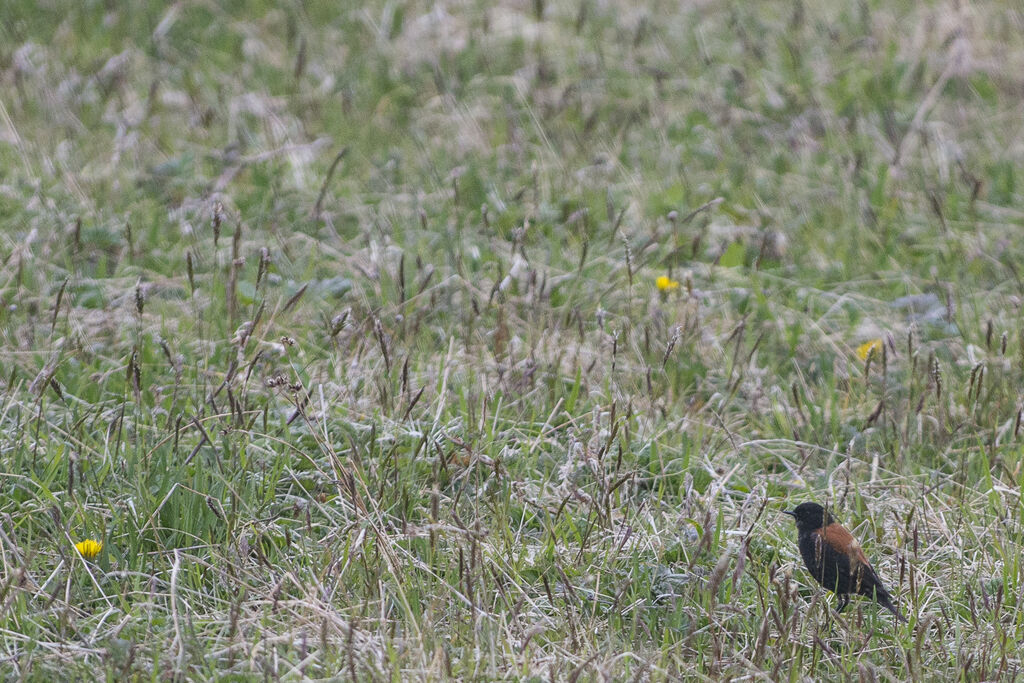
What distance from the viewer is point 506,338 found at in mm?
3873

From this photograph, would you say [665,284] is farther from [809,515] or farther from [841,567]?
[841,567]

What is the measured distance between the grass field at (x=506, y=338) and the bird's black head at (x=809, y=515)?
4.8 inches

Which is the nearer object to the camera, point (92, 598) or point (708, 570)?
point (92, 598)

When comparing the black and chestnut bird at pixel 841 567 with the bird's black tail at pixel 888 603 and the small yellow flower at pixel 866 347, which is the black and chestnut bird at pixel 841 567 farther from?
the small yellow flower at pixel 866 347

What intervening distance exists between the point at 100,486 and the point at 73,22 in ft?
15.0

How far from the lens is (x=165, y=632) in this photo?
248cm

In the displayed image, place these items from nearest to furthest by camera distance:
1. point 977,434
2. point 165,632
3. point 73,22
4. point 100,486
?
point 165,632 < point 100,486 < point 977,434 < point 73,22

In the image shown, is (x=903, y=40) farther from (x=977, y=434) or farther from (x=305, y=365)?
(x=305, y=365)

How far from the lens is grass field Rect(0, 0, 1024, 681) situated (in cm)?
265

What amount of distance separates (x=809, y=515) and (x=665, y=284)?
1.55 m

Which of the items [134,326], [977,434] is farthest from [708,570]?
[134,326]

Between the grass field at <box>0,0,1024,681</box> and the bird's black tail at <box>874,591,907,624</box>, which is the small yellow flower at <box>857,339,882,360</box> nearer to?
the grass field at <box>0,0,1024,681</box>

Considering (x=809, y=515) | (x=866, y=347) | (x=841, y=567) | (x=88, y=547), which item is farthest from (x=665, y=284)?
(x=88, y=547)

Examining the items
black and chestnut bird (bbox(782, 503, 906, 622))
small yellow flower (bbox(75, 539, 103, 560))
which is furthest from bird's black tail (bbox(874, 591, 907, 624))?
small yellow flower (bbox(75, 539, 103, 560))
